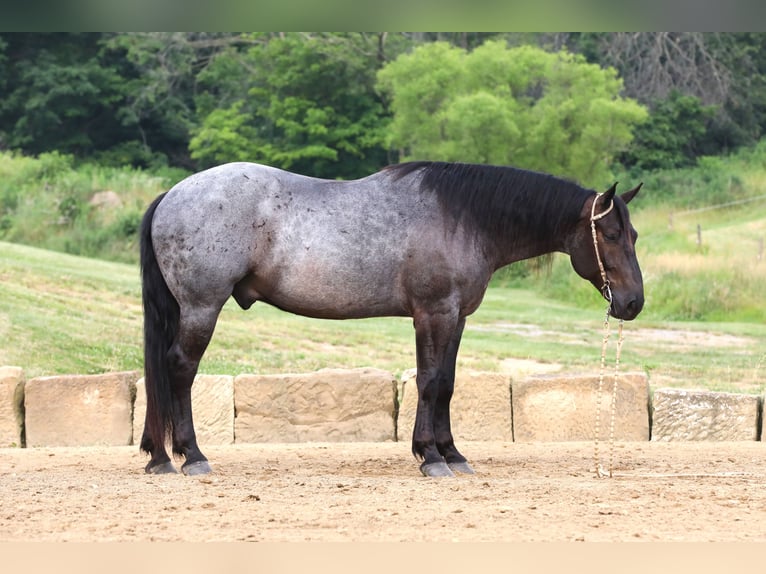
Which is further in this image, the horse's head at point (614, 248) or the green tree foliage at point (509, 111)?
the green tree foliage at point (509, 111)

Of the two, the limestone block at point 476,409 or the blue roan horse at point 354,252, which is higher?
the blue roan horse at point 354,252

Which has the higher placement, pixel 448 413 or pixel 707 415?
pixel 448 413

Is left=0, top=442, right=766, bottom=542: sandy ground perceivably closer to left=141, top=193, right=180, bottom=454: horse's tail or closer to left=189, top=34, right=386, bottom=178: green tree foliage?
left=141, top=193, right=180, bottom=454: horse's tail

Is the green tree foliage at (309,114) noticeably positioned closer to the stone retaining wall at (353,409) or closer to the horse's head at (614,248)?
the stone retaining wall at (353,409)

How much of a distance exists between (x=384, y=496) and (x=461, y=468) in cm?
127

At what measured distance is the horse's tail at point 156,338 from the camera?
7.55m

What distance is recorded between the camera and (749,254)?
21.5 m

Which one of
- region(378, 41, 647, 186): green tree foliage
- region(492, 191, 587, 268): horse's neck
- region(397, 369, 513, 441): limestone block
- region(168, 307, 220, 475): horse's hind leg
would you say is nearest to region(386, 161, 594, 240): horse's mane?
region(492, 191, 587, 268): horse's neck

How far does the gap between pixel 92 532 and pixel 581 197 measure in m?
3.86

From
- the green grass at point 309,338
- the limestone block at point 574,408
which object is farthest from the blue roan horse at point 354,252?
the green grass at point 309,338

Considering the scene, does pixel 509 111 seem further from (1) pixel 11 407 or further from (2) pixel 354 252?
(2) pixel 354 252

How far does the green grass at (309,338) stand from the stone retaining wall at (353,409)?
2.53m

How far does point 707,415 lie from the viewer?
30.9ft

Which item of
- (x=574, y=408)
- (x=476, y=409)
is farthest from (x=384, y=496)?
(x=574, y=408)
